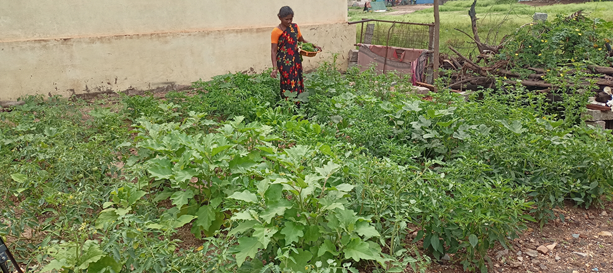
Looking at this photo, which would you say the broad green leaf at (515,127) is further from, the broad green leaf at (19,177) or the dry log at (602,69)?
the broad green leaf at (19,177)

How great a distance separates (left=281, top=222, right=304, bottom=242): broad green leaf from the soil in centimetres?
107

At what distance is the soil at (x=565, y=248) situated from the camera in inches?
117

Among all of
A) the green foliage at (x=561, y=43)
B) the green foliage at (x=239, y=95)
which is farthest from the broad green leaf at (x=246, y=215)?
the green foliage at (x=561, y=43)

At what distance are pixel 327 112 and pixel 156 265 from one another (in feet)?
9.69

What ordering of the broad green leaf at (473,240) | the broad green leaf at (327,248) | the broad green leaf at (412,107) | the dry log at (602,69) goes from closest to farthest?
the broad green leaf at (327,248)
the broad green leaf at (473,240)
the broad green leaf at (412,107)
the dry log at (602,69)

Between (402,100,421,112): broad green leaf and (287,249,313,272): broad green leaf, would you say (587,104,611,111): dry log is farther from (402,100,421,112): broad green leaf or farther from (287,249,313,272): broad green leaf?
(287,249,313,272): broad green leaf

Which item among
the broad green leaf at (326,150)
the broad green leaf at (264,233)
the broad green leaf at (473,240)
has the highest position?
the broad green leaf at (326,150)

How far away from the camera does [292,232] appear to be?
95.0 inches

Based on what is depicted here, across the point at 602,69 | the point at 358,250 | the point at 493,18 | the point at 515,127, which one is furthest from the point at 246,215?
the point at 493,18

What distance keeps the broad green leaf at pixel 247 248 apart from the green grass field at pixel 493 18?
7.56 metres

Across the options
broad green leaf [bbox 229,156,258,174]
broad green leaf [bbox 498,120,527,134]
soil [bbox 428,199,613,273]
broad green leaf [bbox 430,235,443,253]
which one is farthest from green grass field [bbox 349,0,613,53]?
broad green leaf [bbox 229,156,258,174]

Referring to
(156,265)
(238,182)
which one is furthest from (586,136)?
(156,265)

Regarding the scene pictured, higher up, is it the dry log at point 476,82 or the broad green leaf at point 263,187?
the broad green leaf at point 263,187

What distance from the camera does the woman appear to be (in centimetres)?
565
